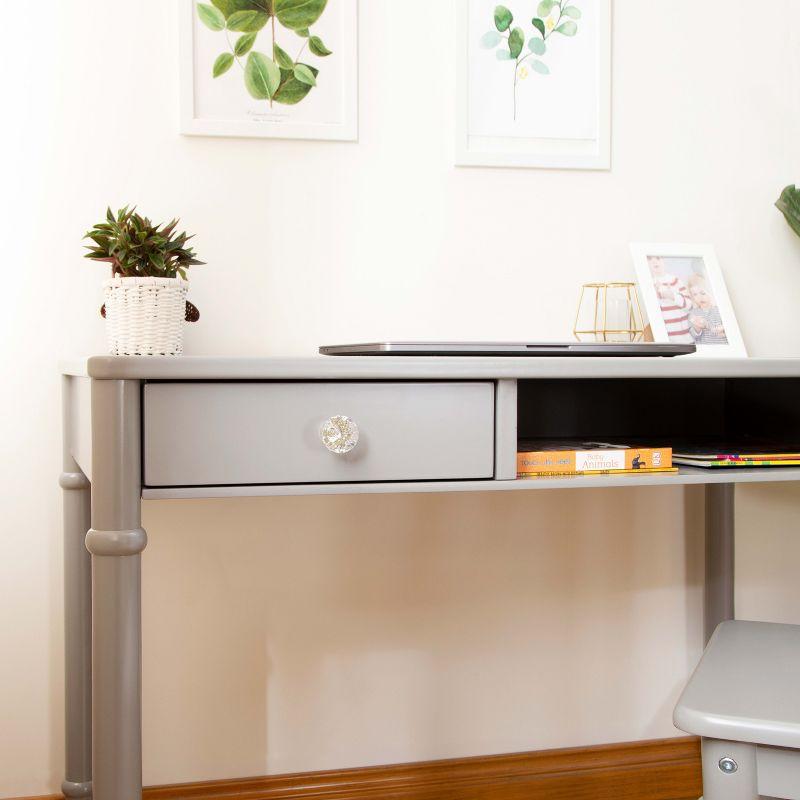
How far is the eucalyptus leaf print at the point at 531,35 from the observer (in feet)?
4.83

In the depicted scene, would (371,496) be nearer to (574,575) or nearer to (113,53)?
(574,575)

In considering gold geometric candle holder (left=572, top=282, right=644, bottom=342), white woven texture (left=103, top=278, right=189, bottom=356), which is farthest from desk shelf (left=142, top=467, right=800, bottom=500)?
gold geometric candle holder (left=572, top=282, right=644, bottom=342)

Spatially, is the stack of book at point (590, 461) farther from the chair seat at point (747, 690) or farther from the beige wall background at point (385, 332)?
the beige wall background at point (385, 332)

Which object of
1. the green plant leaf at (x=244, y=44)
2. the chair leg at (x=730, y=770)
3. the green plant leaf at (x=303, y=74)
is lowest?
the chair leg at (x=730, y=770)

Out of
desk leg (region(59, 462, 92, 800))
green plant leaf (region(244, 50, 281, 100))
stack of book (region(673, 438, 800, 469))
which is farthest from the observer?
green plant leaf (region(244, 50, 281, 100))

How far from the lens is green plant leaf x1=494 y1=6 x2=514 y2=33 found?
57.9 inches

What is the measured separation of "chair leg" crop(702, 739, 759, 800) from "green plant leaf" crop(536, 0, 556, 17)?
3.83ft

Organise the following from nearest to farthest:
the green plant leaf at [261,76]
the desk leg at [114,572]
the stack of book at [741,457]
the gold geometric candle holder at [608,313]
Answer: the desk leg at [114,572] < the stack of book at [741,457] < the green plant leaf at [261,76] < the gold geometric candle holder at [608,313]

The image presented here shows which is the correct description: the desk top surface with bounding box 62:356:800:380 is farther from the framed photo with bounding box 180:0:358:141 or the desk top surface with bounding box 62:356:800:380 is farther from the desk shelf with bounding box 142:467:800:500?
the framed photo with bounding box 180:0:358:141

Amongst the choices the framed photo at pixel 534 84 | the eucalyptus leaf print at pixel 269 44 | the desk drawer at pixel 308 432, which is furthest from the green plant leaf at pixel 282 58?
the desk drawer at pixel 308 432

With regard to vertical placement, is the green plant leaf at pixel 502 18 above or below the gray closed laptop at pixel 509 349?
above

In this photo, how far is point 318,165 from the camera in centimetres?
144

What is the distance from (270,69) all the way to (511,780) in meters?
1.29

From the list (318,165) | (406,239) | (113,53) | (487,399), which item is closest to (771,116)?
(406,239)
